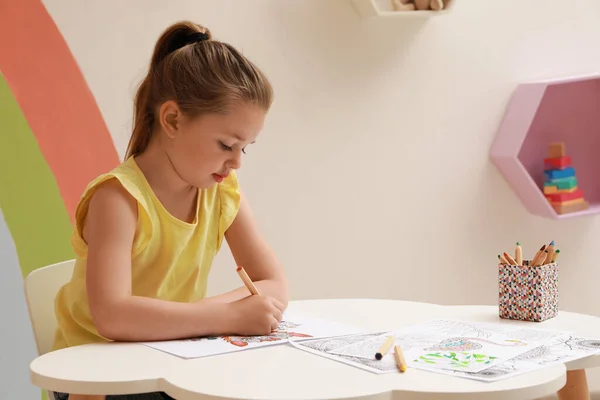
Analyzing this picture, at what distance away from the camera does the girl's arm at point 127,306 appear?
124 centimetres

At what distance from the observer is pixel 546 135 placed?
8.98ft

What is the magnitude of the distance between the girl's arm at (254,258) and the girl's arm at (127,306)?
0.56 ft

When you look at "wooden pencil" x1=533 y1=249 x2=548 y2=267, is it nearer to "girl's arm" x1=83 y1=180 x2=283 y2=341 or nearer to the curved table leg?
the curved table leg

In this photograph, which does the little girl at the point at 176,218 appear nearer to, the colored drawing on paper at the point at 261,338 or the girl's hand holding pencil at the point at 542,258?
the colored drawing on paper at the point at 261,338

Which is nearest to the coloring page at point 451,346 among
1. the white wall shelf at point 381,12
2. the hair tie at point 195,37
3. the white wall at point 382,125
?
the hair tie at point 195,37

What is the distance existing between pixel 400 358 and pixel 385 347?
0.06 m

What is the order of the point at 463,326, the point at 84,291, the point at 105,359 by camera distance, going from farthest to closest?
1. the point at 84,291
2. the point at 463,326
3. the point at 105,359

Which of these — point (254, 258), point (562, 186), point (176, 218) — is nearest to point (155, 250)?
point (176, 218)

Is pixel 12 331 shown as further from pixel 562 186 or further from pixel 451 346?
pixel 562 186

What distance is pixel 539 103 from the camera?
A: 8.54 feet

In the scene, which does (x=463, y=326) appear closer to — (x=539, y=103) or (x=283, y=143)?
(x=283, y=143)

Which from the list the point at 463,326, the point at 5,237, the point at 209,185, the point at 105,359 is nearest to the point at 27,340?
the point at 5,237

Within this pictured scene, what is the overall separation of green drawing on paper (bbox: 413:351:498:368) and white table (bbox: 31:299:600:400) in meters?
0.05

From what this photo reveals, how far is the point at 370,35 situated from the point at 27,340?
4.19 feet
